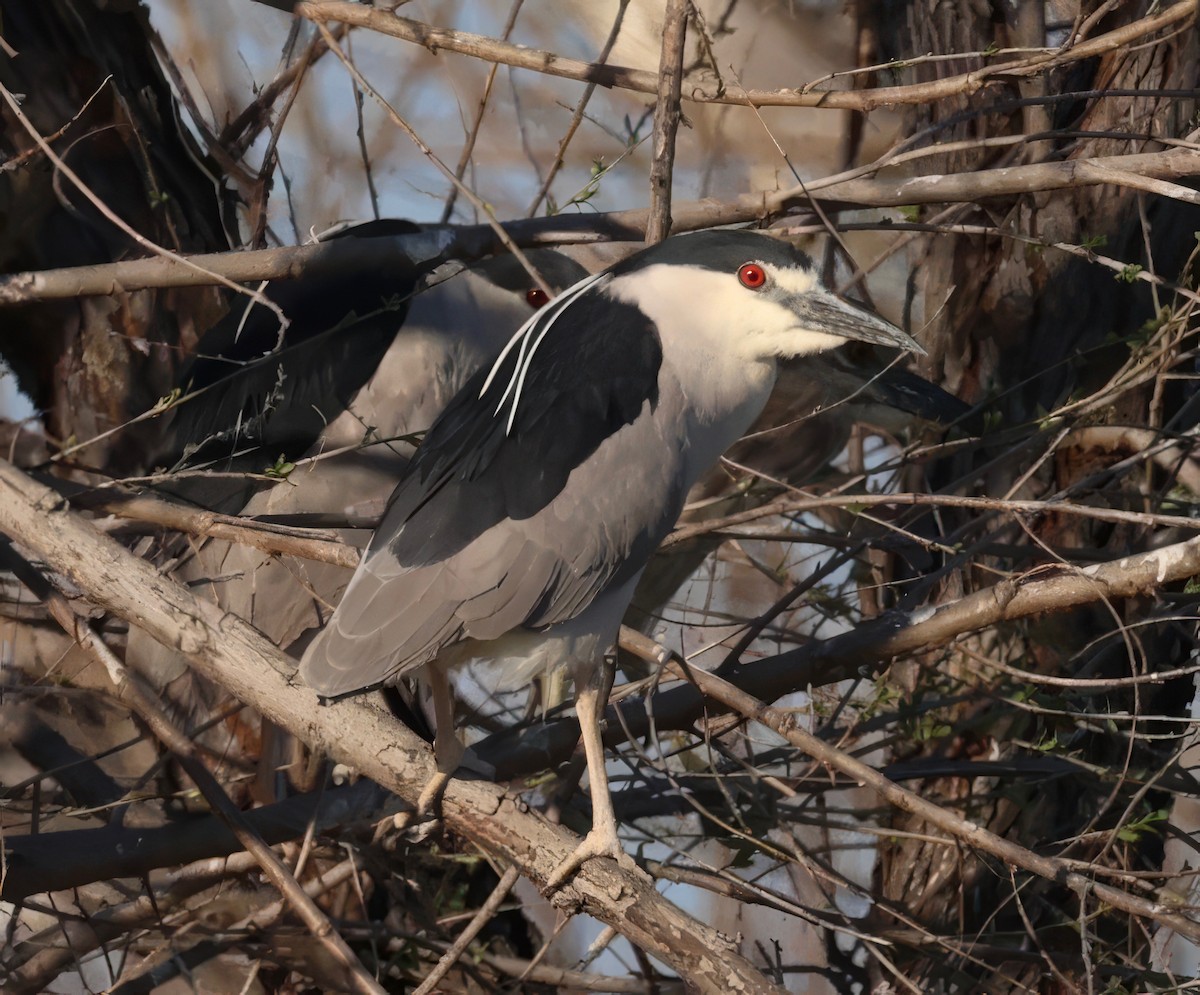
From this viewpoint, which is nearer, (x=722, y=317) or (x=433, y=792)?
(x=433, y=792)

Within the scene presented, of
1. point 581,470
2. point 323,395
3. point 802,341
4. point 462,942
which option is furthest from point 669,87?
point 323,395

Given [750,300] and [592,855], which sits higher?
[750,300]

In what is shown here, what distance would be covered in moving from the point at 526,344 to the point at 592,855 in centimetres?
76

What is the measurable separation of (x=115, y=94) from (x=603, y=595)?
187cm

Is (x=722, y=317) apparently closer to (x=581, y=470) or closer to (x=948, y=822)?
(x=581, y=470)

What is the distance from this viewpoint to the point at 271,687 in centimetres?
167

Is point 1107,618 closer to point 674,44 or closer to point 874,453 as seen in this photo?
point 874,453

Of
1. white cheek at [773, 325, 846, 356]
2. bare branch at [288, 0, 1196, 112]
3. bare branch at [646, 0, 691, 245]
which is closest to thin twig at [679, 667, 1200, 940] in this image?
white cheek at [773, 325, 846, 356]

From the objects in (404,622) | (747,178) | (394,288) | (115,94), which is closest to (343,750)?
(404,622)

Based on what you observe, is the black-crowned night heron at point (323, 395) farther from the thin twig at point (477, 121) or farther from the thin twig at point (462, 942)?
the thin twig at point (462, 942)

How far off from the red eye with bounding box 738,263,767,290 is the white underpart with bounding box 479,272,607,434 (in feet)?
0.99

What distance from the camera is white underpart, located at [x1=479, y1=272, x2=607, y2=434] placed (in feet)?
6.16

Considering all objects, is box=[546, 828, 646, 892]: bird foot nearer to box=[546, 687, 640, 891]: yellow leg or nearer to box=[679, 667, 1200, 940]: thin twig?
box=[546, 687, 640, 891]: yellow leg

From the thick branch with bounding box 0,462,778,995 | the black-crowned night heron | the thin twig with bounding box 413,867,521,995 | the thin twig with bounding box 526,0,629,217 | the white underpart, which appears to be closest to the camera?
the thick branch with bounding box 0,462,778,995
